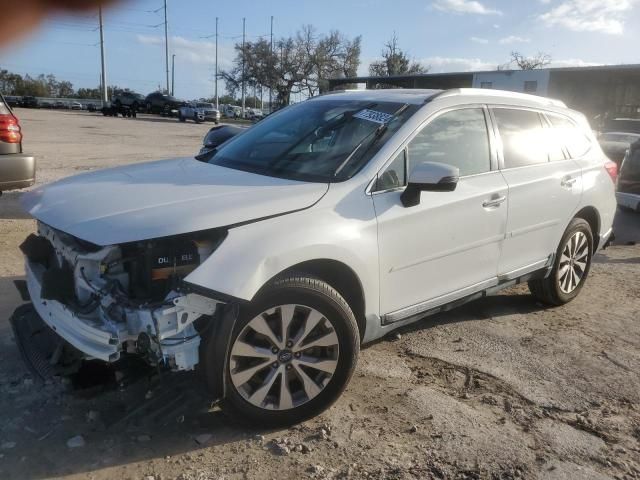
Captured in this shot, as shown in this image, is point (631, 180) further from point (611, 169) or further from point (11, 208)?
point (11, 208)

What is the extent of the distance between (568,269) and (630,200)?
493 centimetres

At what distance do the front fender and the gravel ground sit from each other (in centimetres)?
69

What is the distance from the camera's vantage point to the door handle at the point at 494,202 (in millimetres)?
3918

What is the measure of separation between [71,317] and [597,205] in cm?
435

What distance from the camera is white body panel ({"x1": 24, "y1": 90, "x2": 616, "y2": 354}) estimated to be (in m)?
2.73

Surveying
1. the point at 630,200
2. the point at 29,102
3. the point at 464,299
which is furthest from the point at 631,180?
the point at 29,102

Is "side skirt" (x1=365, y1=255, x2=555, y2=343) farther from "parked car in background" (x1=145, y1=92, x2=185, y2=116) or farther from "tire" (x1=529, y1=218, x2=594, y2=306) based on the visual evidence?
"parked car in background" (x1=145, y1=92, x2=185, y2=116)

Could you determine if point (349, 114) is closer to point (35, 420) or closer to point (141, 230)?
point (141, 230)

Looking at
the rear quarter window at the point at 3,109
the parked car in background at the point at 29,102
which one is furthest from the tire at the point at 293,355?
the parked car in background at the point at 29,102

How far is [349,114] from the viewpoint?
12.9ft

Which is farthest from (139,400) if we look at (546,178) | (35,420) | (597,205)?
(597,205)

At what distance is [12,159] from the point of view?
658 centimetres

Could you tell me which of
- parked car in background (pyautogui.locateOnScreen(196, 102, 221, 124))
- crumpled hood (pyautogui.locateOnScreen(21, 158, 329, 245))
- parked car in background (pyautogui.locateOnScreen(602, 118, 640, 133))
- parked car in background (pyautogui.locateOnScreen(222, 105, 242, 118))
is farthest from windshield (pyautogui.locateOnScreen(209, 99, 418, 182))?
parked car in background (pyautogui.locateOnScreen(222, 105, 242, 118))

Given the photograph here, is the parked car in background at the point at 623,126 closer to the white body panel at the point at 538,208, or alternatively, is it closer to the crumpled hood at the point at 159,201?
the white body panel at the point at 538,208
